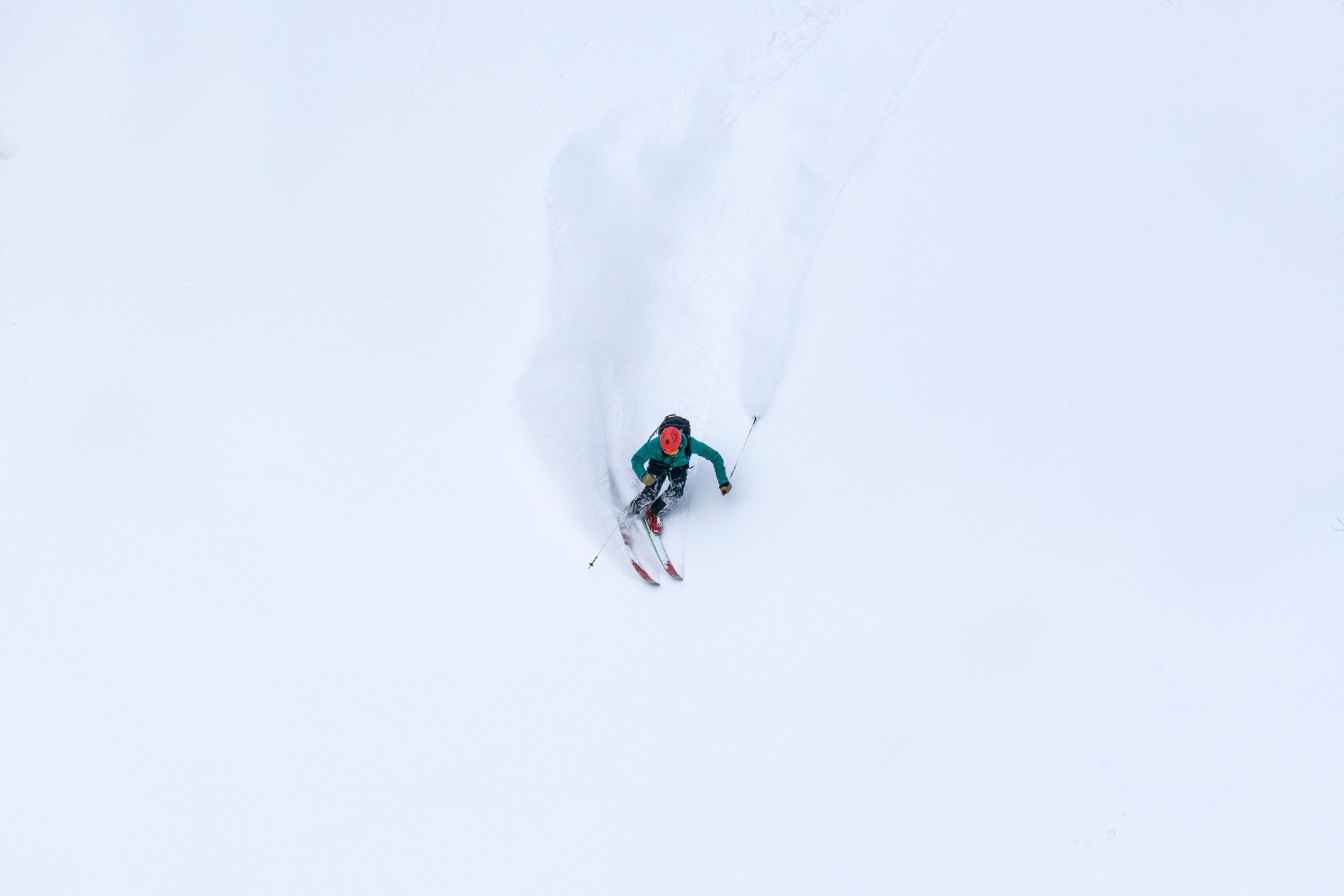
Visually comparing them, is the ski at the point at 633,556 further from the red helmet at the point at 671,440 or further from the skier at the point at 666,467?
the red helmet at the point at 671,440

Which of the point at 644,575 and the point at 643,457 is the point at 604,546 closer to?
the point at 644,575

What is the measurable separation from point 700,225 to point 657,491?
2957mm

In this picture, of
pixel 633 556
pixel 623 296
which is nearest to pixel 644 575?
pixel 633 556

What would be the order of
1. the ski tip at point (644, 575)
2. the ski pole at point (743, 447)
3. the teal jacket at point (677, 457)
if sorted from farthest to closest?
the ski pole at point (743, 447) < the ski tip at point (644, 575) < the teal jacket at point (677, 457)

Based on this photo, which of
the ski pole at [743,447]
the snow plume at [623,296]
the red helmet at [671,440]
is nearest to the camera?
the red helmet at [671,440]

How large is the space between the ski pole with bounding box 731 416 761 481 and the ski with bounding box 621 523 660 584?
108 centimetres

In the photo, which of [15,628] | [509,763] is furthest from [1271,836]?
[15,628]

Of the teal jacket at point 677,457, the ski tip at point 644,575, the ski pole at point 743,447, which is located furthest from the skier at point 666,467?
the ski tip at point 644,575

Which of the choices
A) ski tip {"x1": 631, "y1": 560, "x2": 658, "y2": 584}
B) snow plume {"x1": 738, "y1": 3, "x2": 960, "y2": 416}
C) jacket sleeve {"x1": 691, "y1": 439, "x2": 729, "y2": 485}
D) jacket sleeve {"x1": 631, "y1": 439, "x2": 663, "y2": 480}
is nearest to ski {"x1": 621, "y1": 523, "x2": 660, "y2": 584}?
ski tip {"x1": 631, "y1": 560, "x2": 658, "y2": 584}

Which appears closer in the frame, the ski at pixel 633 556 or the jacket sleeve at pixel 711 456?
the jacket sleeve at pixel 711 456

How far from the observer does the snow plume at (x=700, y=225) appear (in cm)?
770

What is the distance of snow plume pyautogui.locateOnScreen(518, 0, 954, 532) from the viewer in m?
7.70

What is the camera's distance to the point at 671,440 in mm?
6547

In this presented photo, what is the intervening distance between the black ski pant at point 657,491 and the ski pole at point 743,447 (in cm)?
41
